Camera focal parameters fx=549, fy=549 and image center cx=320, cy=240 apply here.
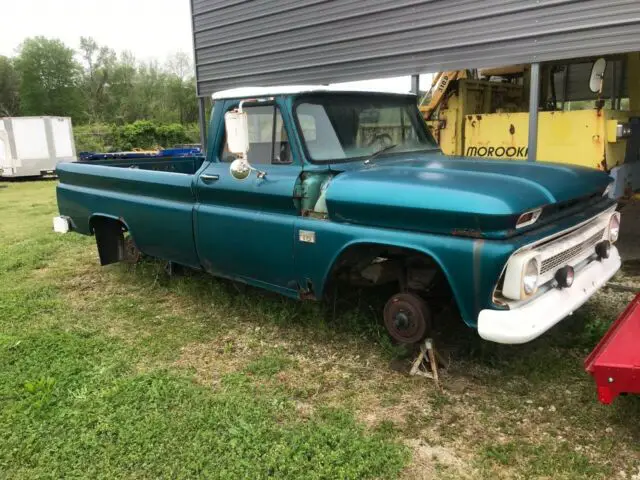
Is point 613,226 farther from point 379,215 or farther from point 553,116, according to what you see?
point 553,116

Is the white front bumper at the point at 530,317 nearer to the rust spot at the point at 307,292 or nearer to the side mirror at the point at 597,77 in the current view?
Answer: the rust spot at the point at 307,292

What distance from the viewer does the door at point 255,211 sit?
12.4 ft

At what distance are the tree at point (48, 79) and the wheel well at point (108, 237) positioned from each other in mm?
48336

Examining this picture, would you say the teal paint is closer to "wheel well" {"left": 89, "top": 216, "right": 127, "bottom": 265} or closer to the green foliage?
"wheel well" {"left": 89, "top": 216, "right": 127, "bottom": 265}

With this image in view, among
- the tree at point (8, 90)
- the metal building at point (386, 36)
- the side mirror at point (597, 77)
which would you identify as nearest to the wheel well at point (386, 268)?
the side mirror at point (597, 77)

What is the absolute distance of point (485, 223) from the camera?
2.79 meters

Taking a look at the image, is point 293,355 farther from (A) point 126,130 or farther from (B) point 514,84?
(A) point 126,130

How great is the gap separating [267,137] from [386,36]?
399cm

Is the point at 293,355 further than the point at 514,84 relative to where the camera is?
No

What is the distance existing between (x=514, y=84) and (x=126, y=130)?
26.8 meters

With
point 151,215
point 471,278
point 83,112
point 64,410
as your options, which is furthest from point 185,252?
point 83,112

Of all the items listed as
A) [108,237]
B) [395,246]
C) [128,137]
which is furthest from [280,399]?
[128,137]

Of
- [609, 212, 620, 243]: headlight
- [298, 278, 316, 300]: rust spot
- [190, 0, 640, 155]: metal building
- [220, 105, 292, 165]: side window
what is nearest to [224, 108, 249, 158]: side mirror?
[220, 105, 292, 165]: side window

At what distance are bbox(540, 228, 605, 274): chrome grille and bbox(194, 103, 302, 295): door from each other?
159 cm
